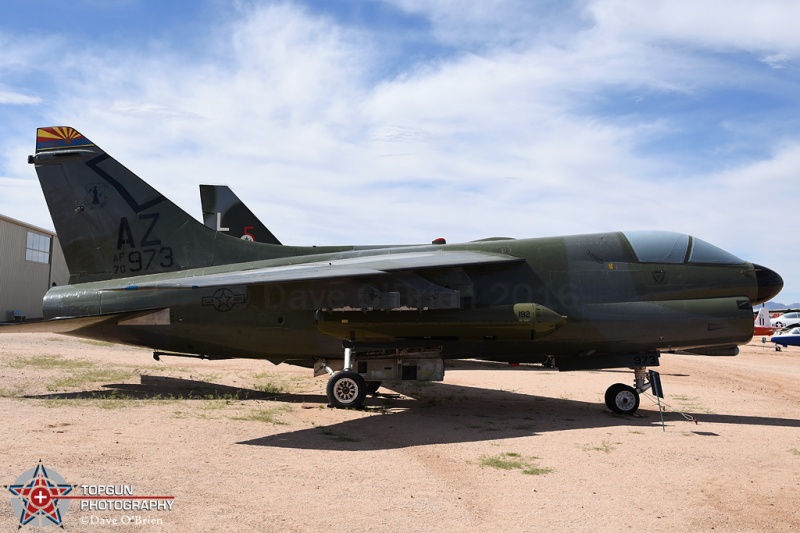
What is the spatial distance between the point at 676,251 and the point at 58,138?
14113 mm

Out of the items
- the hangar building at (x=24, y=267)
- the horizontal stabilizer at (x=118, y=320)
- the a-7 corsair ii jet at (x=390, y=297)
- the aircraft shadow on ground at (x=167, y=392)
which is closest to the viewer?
the a-7 corsair ii jet at (x=390, y=297)

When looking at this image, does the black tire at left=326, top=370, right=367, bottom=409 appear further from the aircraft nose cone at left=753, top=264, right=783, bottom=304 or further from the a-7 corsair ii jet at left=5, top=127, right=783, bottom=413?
the aircraft nose cone at left=753, top=264, right=783, bottom=304

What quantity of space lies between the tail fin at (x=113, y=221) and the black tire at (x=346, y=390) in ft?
11.8

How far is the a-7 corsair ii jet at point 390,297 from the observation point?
12.3 metres

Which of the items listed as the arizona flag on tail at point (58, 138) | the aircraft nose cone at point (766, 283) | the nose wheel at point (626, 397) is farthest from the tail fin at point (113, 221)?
the aircraft nose cone at point (766, 283)

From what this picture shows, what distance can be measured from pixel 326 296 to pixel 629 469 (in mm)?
6425

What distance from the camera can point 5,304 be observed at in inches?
1693

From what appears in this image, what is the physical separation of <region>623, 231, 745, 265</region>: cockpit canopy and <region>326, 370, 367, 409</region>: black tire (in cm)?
641

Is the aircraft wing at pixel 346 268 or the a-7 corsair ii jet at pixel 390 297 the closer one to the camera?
the aircraft wing at pixel 346 268

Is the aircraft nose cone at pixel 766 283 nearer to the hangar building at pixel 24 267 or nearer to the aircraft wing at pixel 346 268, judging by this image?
the aircraft wing at pixel 346 268

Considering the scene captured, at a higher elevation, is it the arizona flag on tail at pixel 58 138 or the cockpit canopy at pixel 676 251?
the arizona flag on tail at pixel 58 138

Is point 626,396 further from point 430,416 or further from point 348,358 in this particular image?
point 348,358

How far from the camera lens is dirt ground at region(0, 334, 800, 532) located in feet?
19.7

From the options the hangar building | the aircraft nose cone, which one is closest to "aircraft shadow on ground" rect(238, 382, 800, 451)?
the aircraft nose cone
